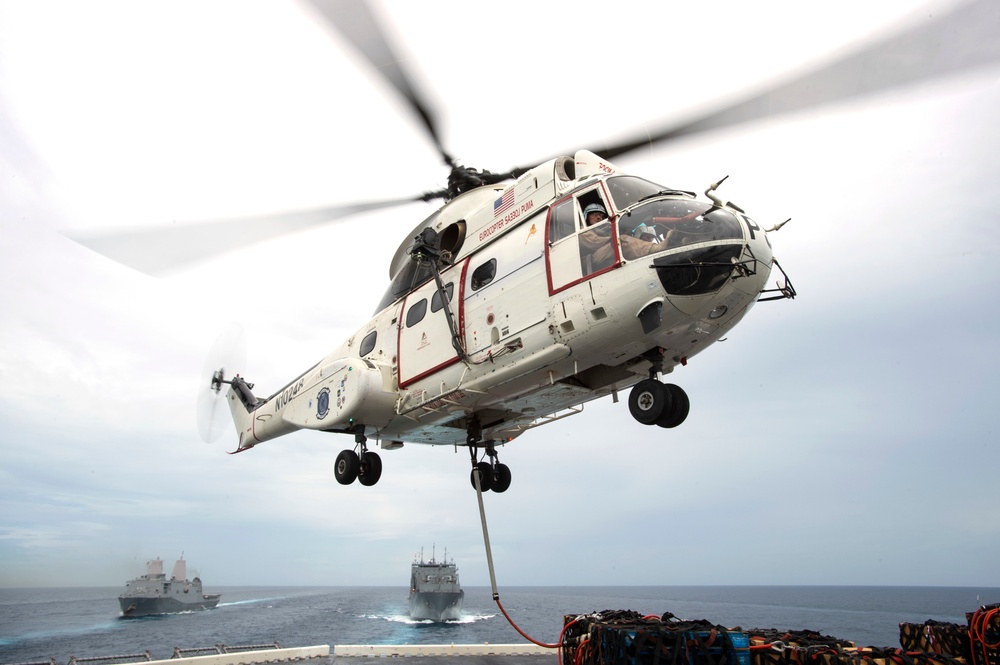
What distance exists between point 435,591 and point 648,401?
57910 mm

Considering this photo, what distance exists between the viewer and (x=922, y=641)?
6875 mm

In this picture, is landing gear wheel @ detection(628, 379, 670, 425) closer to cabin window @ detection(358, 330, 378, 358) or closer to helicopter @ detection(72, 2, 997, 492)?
helicopter @ detection(72, 2, 997, 492)

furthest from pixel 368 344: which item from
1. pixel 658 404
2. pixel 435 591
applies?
pixel 435 591

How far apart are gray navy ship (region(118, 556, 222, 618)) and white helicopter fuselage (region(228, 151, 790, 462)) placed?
70.8 metres

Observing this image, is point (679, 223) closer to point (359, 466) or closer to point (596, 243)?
point (596, 243)

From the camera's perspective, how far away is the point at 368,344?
10.7m

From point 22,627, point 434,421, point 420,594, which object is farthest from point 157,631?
point 434,421

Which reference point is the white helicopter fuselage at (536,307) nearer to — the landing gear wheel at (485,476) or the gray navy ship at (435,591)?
the landing gear wheel at (485,476)

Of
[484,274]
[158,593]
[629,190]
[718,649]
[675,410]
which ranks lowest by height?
[158,593]

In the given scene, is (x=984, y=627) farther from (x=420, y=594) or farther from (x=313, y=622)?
(x=313, y=622)

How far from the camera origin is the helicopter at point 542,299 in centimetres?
640

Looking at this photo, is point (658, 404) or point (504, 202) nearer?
point (658, 404)

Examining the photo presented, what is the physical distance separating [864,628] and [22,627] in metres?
111

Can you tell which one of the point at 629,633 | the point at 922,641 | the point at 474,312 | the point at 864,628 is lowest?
the point at 864,628
